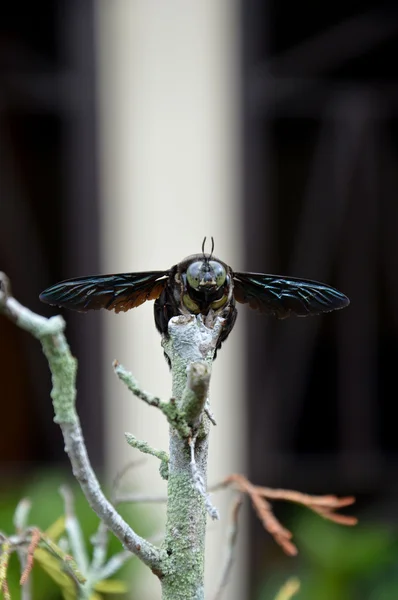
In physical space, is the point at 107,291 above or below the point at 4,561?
above

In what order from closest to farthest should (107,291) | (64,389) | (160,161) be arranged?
(64,389) < (107,291) < (160,161)

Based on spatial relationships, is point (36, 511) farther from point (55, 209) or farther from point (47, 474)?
point (55, 209)

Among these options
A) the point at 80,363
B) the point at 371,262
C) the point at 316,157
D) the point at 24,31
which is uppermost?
the point at 24,31

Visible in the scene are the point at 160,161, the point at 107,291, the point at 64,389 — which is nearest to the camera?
the point at 64,389

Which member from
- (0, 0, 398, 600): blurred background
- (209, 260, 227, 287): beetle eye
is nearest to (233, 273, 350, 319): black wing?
(209, 260, 227, 287): beetle eye

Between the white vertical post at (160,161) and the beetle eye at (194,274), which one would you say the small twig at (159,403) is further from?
the white vertical post at (160,161)

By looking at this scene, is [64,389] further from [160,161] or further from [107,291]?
[160,161]

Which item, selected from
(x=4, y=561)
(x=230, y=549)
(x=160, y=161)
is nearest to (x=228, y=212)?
(x=160, y=161)

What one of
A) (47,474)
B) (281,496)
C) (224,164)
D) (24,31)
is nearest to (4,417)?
(47,474)
